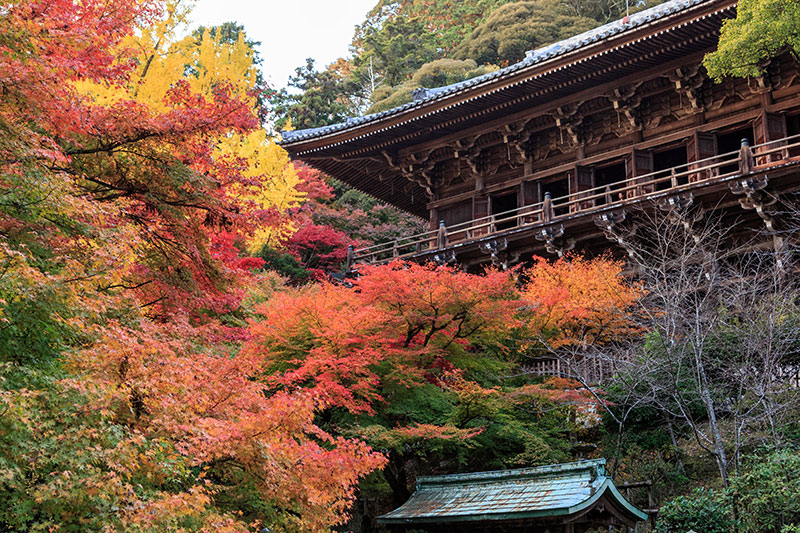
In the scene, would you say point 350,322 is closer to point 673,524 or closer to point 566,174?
point 673,524

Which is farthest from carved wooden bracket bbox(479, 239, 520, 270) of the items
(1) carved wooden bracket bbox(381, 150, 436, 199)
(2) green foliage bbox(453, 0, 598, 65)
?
(2) green foliage bbox(453, 0, 598, 65)

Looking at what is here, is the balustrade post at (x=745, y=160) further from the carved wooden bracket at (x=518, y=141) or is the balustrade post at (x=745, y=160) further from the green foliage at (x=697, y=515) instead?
the green foliage at (x=697, y=515)

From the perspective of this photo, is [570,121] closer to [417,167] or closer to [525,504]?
→ [417,167]

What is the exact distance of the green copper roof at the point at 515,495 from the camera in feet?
28.9

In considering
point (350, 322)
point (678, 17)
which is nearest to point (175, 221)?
point (350, 322)

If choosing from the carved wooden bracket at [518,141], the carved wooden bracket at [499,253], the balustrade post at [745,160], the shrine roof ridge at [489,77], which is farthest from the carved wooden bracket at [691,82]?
the carved wooden bracket at [499,253]

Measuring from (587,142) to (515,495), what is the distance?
42.8ft

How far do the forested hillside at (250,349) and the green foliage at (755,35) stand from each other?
0.05 meters

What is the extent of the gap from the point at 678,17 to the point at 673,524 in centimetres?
1080

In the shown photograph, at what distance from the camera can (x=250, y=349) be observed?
11.0 metres

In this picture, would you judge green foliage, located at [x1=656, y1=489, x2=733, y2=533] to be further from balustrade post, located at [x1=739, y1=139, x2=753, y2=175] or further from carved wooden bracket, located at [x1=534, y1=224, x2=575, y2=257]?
carved wooden bracket, located at [x1=534, y1=224, x2=575, y2=257]

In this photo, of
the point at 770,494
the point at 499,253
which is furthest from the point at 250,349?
the point at 499,253

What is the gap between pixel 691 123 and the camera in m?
18.2

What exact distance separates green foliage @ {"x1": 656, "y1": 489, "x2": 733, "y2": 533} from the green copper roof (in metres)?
0.52
